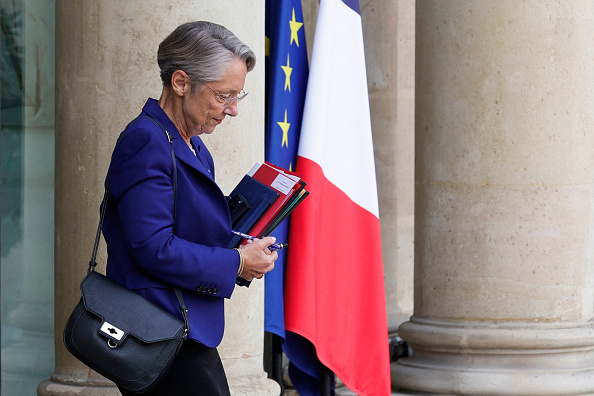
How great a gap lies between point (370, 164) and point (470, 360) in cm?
120

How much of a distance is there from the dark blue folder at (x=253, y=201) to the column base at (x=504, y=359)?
8.57 ft

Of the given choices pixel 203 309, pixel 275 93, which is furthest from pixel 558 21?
pixel 203 309

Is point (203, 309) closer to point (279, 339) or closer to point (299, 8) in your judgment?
point (279, 339)

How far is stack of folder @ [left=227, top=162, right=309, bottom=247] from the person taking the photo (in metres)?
2.55

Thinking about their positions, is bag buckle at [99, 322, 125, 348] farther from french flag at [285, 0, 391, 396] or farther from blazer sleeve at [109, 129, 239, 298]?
french flag at [285, 0, 391, 396]

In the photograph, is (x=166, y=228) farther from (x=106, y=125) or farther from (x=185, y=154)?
(x=106, y=125)

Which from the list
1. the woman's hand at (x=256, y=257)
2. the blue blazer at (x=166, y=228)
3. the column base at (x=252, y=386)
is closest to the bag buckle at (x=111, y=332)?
the blue blazer at (x=166, y=228)

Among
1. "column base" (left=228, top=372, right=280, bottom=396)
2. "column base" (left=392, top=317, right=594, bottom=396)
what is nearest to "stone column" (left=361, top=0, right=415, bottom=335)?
"column base" (left=392, top=317, right=594, bottom=396)

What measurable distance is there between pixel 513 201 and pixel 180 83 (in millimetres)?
2766

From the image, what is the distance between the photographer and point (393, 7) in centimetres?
633

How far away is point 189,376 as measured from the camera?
8.07 feet

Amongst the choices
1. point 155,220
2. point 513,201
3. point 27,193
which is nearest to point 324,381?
point 513,201

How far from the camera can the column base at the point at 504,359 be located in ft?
15.8

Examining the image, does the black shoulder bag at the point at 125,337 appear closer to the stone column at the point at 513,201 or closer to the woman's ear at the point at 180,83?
the woman's ear at the point at 180,83
